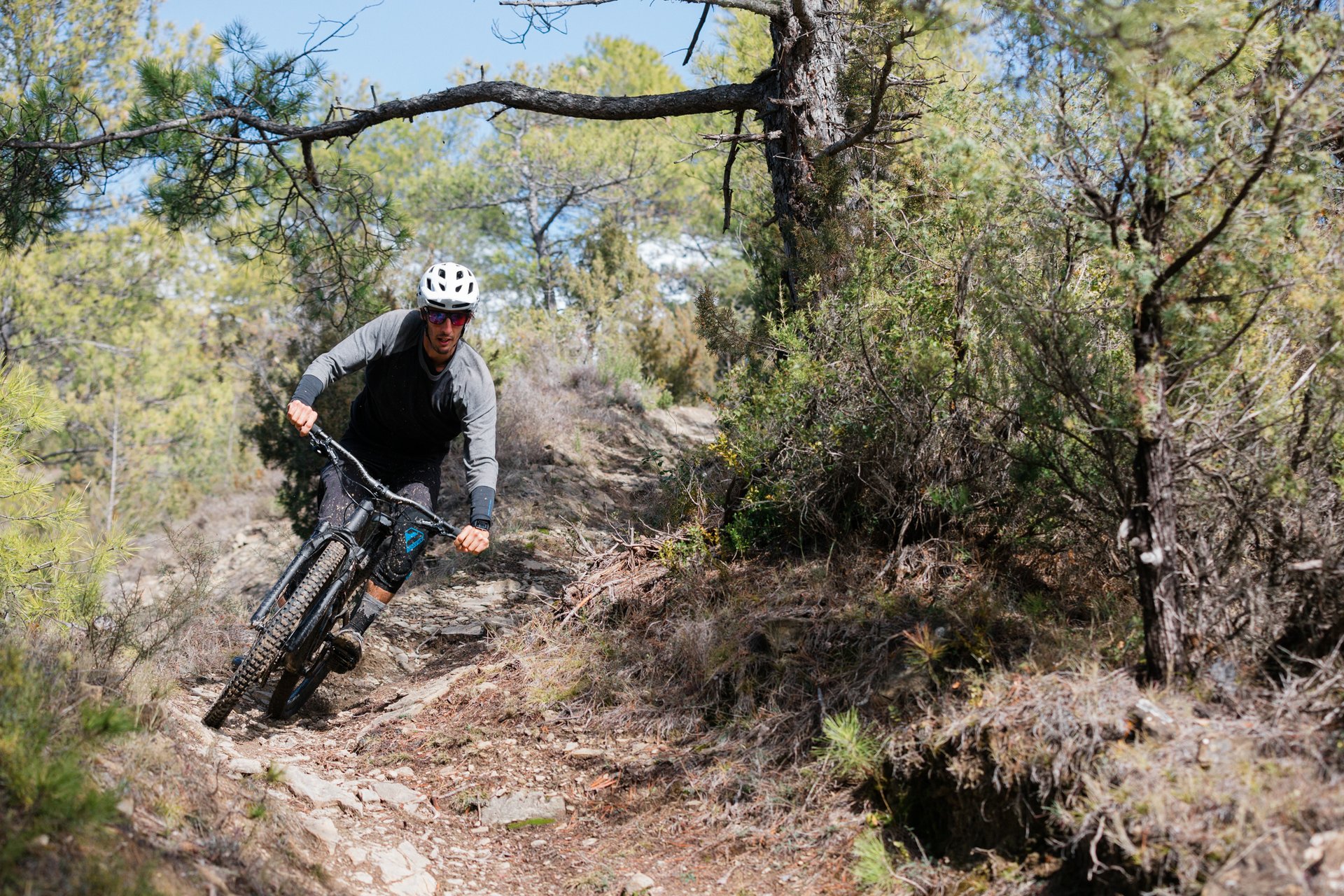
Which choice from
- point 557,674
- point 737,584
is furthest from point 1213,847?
point 557,674

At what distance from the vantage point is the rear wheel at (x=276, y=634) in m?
5.00

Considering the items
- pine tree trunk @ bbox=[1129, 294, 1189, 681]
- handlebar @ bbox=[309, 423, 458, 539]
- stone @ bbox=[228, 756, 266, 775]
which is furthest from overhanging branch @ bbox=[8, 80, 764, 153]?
stone @ bbox=[228, 756, 266, 775]

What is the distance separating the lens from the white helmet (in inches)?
205

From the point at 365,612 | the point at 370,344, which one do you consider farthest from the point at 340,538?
the point at 370,344

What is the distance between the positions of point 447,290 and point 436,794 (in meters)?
2.47

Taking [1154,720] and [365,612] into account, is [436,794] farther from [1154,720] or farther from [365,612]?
[1154,720]

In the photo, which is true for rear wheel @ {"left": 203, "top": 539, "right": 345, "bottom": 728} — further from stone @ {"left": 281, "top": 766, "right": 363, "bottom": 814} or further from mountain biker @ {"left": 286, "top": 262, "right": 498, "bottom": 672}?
stone @ {"left": 281, "top": 766, "right": 363, "bottom": 814}

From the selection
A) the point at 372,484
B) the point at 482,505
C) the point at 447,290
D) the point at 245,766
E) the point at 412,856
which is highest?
the point at 447,290

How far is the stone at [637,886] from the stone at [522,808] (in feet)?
2.57

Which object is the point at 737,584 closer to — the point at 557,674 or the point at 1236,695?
the point at 557,674

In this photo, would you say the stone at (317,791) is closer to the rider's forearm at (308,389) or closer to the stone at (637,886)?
the stone at (637,886)

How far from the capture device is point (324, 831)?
4250 mm

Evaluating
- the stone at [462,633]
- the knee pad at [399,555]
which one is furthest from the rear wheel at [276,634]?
the stone at [462,633]

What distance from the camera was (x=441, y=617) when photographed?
26.3 ft
